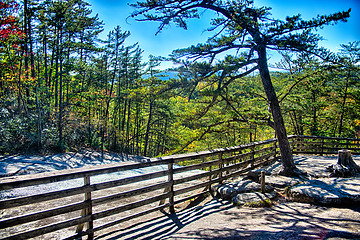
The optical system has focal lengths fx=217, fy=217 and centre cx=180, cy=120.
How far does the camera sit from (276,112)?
731cm

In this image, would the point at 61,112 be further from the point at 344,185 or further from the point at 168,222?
the point at 344,185

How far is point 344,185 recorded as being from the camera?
5371mm

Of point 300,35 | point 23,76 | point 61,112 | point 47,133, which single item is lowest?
point 47,133

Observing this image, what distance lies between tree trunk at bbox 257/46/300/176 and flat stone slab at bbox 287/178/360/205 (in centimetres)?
162

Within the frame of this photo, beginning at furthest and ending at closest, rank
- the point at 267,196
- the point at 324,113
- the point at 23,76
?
the point at 324,113 → the point at 23,76 → the point at 267,196

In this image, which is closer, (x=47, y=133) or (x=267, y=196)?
(x=267, y=196)

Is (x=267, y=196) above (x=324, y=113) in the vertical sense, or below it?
below

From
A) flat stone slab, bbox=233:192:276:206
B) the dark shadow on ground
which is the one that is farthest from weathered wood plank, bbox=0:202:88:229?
flat stone slab, bbox=233:192:276:206

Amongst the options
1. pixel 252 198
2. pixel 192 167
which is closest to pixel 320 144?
pixel 252 198

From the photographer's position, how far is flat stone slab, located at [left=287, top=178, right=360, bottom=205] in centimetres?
462

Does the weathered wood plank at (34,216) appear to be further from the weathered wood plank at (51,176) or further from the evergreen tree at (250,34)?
the evergreen tree at (250,34)

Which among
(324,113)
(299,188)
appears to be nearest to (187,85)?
(299,188)

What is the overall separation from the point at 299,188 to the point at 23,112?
17.1 metres

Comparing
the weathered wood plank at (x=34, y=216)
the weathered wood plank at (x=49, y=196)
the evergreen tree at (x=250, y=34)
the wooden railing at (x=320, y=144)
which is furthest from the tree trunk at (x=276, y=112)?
the weathered wood plank at (x=34, y=216)
